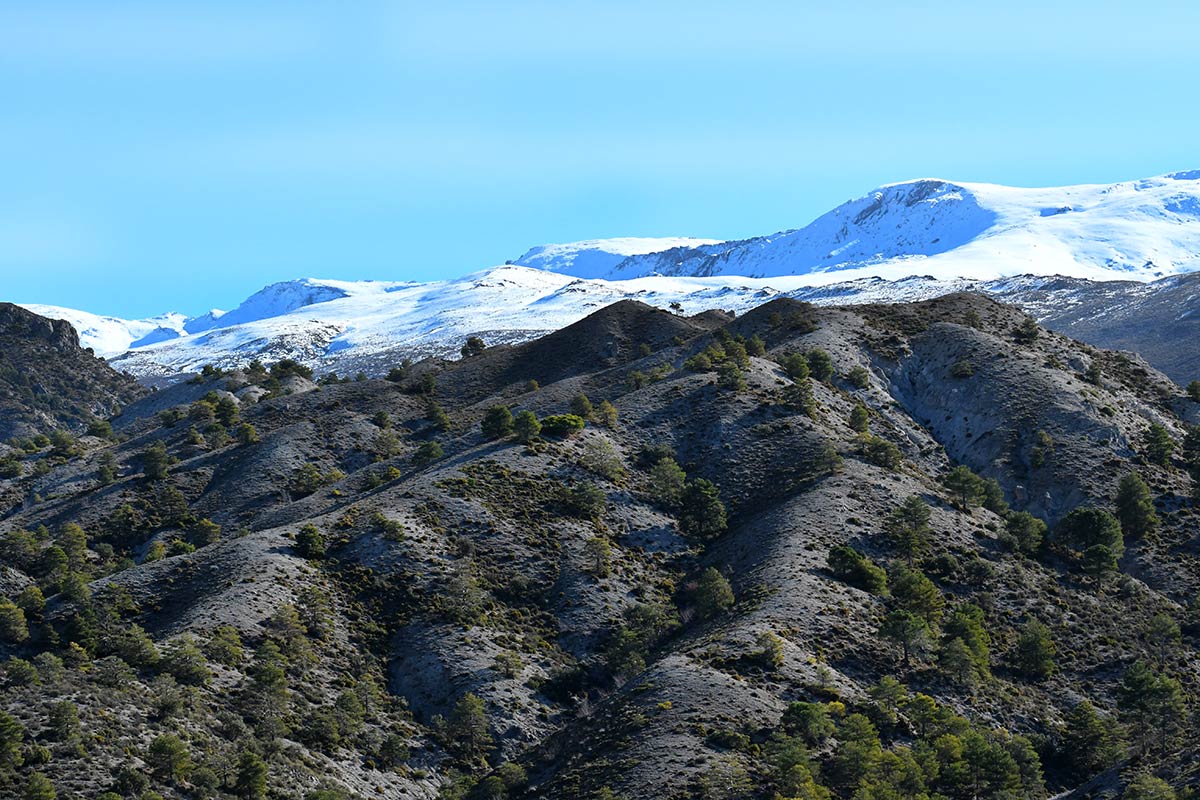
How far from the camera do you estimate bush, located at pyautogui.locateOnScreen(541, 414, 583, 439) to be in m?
129

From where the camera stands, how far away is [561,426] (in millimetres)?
129375

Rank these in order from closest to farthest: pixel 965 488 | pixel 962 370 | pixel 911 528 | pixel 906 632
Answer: pixel 906 632 < pixel 911 528 < pixel 965 488 < pixel 962 370

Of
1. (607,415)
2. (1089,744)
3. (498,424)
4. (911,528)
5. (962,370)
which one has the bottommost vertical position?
(1089,744)

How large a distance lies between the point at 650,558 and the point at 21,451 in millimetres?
122145

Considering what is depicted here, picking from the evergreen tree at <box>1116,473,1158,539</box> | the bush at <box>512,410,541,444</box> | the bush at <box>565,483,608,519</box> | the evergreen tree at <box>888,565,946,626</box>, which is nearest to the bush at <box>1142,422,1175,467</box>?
the evergreen tree at <box>1116,473,1158,539</box>

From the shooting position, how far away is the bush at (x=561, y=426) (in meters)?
129

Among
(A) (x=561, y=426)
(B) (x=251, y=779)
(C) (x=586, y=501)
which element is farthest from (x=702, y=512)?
(B) (x=251, y=779)

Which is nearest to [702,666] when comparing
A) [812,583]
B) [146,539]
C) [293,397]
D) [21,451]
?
[812,583]

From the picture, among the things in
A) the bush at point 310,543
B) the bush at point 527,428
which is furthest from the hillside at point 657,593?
the bush at point 527,428

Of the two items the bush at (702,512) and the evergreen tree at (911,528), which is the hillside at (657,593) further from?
the evergreen tree at (911,528)

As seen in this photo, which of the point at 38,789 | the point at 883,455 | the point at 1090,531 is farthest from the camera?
the point at 883,455

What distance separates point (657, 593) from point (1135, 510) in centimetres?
4649

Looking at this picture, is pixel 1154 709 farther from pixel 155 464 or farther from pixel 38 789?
pixel 155 464

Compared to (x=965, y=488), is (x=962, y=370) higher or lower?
higher
